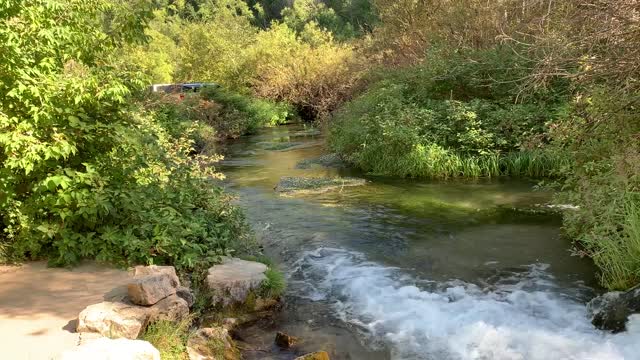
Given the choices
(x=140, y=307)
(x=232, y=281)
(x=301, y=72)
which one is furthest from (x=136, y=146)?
(x=301, y=72)

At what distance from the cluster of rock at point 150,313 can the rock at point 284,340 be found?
→ 492 mm

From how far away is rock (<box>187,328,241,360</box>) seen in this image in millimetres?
5324

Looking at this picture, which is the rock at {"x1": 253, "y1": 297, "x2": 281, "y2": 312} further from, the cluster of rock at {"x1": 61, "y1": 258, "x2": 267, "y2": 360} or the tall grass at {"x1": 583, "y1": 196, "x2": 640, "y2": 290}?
the tall grass at {"x1": 583, "y1": 196, "x2": 640, "y2": 290}

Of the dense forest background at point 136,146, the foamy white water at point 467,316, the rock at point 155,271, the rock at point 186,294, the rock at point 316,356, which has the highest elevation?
the dense forest background at point 136,146

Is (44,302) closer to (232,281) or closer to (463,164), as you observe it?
(232,281)

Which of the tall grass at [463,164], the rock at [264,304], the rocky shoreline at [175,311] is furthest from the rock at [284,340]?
the tall grass at [463,164]

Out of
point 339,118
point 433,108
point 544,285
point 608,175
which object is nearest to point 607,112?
point 608,175

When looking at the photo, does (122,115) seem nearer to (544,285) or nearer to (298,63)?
(544,285)

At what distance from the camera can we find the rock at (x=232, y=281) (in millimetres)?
6461

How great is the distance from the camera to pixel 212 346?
5508mm

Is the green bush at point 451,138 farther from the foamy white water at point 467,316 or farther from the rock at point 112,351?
the rock at point 112,351

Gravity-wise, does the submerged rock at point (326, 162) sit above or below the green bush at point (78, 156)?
below

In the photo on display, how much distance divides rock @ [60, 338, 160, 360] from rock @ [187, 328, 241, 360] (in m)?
0.82

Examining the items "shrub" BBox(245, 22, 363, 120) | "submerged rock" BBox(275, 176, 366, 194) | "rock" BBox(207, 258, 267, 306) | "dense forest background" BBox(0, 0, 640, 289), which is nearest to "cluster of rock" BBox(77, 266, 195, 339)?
"rock" BBox(207, 258, 267, 306)
